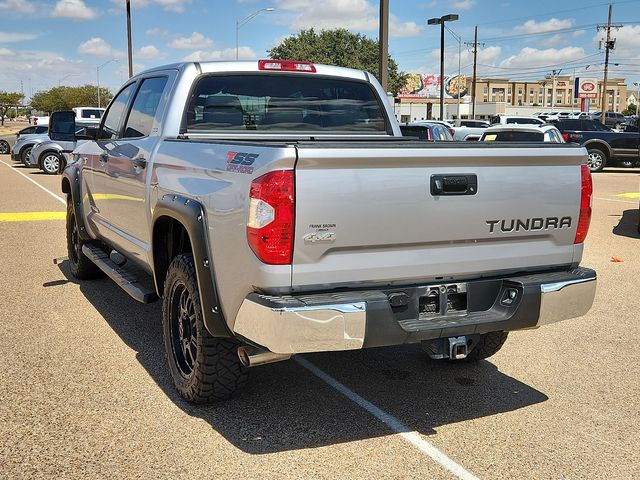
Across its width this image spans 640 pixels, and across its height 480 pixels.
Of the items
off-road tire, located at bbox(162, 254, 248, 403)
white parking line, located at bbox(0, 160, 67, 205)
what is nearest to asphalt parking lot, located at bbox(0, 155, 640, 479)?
off-road tire, located at bbox(162, 254, 248, 403)

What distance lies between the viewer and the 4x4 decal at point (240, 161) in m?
3.39

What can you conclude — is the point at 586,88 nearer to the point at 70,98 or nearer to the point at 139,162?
the point at 70,98

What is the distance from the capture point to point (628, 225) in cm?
1170

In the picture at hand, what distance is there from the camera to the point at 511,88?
162125 mm

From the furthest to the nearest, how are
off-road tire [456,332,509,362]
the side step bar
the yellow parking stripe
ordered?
the yellow parking stripe < the side step bar < off-road tire [456,332,509,362]

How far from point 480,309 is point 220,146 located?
5.45ft

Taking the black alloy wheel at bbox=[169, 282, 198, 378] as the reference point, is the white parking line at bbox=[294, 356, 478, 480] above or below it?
below

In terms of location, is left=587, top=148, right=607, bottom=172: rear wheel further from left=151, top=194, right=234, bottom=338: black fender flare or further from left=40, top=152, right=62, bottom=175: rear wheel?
left=151, top=194, right=234, bottom=338: black fender flare

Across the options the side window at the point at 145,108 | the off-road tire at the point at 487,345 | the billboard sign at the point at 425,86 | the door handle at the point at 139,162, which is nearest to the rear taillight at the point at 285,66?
the side window at the point at 145,108

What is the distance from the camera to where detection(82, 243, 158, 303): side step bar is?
4918 millimetres

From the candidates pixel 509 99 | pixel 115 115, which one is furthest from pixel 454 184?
pixel 509 99

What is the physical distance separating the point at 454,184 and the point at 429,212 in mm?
197

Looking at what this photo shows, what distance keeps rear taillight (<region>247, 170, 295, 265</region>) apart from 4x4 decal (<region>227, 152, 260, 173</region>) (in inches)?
4.7

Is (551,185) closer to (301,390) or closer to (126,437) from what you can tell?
(301,390)
